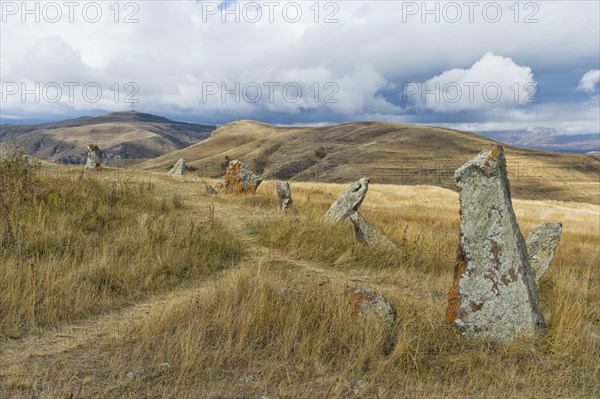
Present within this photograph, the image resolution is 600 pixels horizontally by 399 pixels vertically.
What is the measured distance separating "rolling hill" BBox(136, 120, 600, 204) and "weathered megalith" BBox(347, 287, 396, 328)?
80747mm

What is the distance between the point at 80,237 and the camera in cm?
754

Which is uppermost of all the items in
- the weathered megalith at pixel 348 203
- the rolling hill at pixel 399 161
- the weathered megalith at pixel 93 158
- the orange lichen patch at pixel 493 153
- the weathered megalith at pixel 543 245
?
the rolling hill at pixel 399 161

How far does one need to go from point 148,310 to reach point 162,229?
11.7ft

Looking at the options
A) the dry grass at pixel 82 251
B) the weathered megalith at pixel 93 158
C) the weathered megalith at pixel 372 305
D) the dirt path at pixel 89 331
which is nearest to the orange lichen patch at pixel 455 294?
the weathered megalith at pixel 372 305

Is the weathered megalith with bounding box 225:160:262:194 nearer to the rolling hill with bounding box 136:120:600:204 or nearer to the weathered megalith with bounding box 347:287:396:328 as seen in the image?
the weathered megalith with bounding box 347:287:396:328

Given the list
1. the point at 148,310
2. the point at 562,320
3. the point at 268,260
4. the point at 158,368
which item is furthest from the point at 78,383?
the point at 562,320

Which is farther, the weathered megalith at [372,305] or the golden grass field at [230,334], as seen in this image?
the weathered megalith at [372,305]

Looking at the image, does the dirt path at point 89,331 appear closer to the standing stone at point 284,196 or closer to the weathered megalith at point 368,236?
the weathered megalith at point 368,236

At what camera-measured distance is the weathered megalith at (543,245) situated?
291 inches

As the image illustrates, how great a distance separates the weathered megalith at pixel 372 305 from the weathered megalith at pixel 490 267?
0.79 metres

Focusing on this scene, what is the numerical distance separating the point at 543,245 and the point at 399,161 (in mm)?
112332

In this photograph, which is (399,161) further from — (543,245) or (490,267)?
(490,267)

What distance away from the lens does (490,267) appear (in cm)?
482

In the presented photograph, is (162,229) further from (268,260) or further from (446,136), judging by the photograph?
(446,136)
